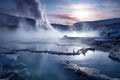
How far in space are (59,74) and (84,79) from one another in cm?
221

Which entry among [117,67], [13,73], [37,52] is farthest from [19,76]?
[37,52]

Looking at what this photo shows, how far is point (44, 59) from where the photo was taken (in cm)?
1809

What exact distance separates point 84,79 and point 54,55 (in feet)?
29.4

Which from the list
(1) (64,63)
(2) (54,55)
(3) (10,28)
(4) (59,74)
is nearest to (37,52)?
(2) (54,55)

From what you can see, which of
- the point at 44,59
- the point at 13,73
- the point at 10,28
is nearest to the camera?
the point at 13,73

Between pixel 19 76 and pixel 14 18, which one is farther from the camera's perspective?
pixel 14 18

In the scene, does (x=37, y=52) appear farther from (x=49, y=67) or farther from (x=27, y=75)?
(x=27, y=75)

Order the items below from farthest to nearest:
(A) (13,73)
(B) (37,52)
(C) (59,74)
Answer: (B) (37,52) < (C) (59,74) < (A) (13,73)

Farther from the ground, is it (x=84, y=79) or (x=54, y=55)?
(x=54, y=55)

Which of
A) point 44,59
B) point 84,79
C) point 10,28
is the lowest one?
point 84,79

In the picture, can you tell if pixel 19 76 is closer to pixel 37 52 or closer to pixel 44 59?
pixel 44 59

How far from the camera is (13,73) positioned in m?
12.1

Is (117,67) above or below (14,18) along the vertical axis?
below

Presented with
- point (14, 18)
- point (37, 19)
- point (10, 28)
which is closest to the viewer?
point (37, 19)
